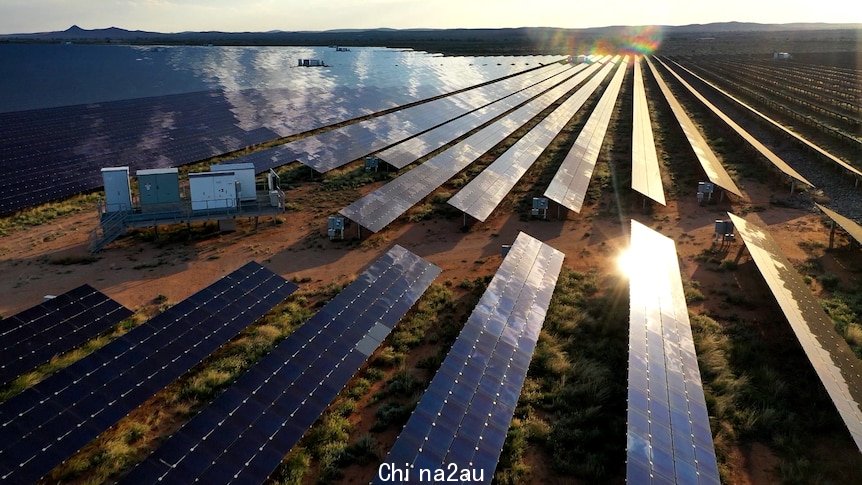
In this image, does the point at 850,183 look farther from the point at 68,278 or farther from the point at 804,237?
the point at 68,278

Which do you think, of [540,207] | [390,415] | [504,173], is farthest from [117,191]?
[504,173]

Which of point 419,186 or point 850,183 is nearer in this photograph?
point 419,186

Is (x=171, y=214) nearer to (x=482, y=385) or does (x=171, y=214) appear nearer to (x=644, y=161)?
(x=482, y=385)

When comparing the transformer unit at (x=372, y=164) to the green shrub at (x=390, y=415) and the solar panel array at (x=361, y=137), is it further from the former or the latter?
the green shrub at (x=390, y=415)

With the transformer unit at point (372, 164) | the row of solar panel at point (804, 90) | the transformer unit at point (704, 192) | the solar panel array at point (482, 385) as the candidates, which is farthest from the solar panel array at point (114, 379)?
the row of solar panel at point (804, 90)

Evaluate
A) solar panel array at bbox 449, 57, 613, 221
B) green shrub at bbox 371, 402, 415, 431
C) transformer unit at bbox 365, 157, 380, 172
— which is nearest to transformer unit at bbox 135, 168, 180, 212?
solar panel array at bbox 449, 57, 613, 221

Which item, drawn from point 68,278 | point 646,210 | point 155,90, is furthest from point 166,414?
point 155,90
